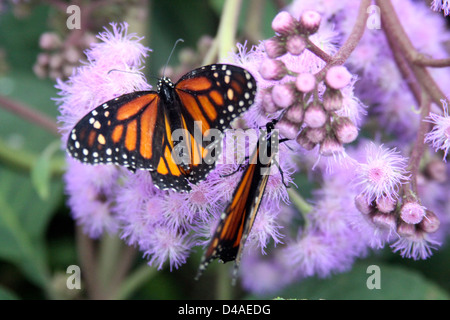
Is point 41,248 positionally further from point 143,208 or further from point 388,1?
point 388,1

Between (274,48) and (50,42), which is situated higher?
(50,42)

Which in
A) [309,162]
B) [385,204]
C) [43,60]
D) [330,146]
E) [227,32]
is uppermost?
[43,60]

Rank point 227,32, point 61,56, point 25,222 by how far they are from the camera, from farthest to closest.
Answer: point 25,222, point 61,56, point 227,32

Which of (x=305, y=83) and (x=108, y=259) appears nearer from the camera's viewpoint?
(x=305, y=83)

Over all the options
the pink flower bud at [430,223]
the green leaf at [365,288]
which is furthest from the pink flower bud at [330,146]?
the green leaf at [365,288]

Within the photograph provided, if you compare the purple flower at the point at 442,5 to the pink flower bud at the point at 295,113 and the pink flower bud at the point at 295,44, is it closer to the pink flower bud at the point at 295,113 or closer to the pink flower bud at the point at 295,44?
the pink flower bud at the point at 295,44

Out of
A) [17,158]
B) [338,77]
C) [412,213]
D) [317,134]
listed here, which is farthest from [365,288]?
[17,158]

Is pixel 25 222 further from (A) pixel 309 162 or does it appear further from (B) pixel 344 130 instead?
(B) pixel 344 130
